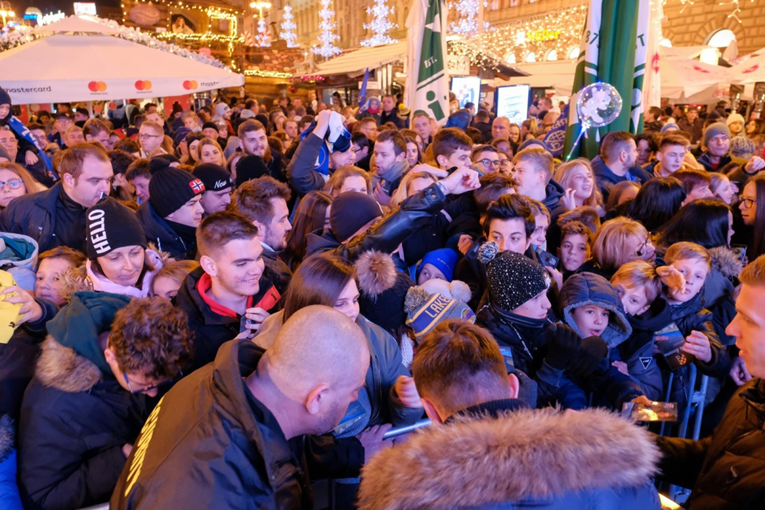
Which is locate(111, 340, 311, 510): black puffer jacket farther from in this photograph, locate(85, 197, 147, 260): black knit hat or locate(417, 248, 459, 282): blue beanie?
locate(417, 248, 459, 282): blue beanie

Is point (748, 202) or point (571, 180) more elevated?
point (571, 180)

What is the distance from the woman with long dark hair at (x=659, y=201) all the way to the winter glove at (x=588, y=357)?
2175mm

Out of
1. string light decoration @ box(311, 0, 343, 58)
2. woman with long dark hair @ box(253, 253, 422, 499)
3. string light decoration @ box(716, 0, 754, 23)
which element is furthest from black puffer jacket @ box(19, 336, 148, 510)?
string light decoration @ box(311, 0, 343, 58)

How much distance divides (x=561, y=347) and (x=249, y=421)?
164 cm

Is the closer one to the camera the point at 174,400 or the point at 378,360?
the point at 174,400

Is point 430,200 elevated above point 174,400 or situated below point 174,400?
above


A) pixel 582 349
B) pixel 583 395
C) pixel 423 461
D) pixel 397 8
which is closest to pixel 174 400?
pixel 423 461

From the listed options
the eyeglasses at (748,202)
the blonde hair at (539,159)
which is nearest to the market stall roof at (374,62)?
the blonde hair at (539,159)

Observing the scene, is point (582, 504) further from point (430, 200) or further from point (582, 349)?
point (430, 200)

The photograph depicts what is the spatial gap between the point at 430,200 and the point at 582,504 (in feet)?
6.27

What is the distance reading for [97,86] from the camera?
7355 millimetres

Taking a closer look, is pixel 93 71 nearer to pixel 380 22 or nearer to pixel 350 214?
pixel 350 214

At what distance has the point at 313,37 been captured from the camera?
2223 inches

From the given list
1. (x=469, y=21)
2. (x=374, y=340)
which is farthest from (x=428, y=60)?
(x=469, y=21)
